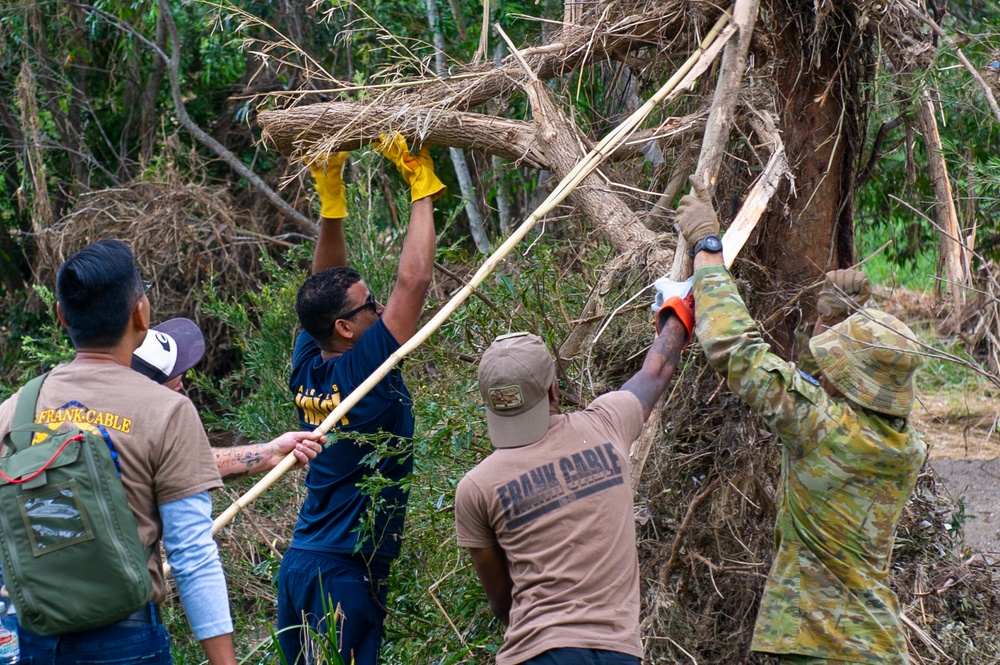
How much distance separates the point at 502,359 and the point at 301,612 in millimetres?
1344

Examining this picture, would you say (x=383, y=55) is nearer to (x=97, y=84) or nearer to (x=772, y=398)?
(x=97, y=84)

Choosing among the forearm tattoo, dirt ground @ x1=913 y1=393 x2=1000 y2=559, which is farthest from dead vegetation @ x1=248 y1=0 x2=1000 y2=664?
dirt ground @ x1=913 y1=393 x2=1000 y2=559

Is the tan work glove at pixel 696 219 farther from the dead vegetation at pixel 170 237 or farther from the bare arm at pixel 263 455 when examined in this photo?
the dead vegetation at pixel 170 237

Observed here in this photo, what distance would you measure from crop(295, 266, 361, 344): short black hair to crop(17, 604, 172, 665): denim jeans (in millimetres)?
1331

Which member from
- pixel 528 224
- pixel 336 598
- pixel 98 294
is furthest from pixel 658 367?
pixel 98 294

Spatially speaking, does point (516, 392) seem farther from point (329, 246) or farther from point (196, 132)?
point (196, 132)

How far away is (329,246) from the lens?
389 centimetres

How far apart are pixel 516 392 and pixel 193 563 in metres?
0.86

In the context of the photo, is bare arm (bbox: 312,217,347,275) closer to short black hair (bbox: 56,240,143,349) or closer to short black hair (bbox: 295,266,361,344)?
short black hair (bbox: 295,266,361,344)

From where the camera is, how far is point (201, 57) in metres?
8.00

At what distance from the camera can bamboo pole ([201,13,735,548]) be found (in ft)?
9.61

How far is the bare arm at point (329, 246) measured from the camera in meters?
3.84

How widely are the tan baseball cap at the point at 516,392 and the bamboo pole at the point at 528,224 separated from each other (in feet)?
1.91

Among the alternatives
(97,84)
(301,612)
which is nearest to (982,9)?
(301,612)
